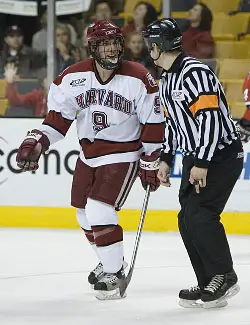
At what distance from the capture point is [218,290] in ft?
12.9

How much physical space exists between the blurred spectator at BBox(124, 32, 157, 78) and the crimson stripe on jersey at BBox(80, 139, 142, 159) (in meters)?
2.59

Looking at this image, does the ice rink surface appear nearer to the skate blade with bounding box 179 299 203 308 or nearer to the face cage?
the skate blade with bounding box 179 299 203 308

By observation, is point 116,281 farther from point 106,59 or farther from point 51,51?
point 51,51

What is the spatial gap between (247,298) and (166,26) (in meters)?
1.17

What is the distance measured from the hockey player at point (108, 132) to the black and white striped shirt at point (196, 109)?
299 mm

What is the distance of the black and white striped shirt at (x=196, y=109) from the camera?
3.73 m

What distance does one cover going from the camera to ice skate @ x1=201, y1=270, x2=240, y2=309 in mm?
3939

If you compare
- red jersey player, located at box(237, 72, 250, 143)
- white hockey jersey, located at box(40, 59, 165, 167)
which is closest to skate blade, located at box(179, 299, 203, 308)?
white hockey jersey, located at box(40, 59, 165, 167)

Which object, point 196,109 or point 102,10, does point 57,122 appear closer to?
Answer: point 196,109

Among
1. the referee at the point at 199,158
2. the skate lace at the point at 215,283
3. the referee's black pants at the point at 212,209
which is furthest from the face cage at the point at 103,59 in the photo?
the skate lace at the point at 215,283

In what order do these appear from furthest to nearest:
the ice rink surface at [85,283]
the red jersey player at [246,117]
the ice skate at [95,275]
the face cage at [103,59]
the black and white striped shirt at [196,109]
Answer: the red jersey player at [246,117] → the ice skate at [95,275] → the face cage at [103,59] → the ice rink surface at [85,283] → the black and white striped shirt at [196,109]

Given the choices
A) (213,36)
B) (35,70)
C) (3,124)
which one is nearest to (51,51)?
(35,70)

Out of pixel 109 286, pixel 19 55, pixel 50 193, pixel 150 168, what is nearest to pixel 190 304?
pixel 109 286

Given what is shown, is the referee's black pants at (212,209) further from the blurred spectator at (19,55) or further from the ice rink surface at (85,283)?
the blurred spectator at (19,55)
